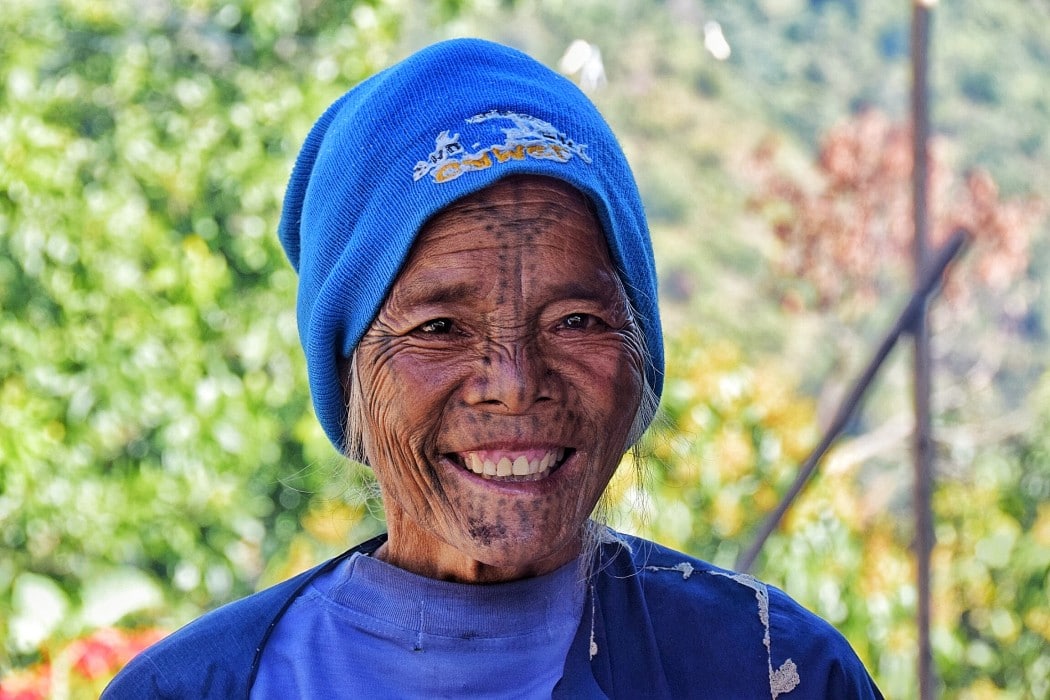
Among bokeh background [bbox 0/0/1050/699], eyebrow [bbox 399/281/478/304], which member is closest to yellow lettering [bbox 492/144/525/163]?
eyebrow [bbox 399/281/478/304]

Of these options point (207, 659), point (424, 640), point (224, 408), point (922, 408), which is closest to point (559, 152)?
point (424, 640)

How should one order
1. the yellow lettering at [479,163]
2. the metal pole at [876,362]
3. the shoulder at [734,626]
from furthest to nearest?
1. the metal pole at [876,362]
2. the shoulder at [734,626]
3. the yellow lettering at [479,163]

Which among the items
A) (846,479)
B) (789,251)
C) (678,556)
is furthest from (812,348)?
(678,556)

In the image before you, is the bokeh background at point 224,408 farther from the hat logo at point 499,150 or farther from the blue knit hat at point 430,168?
the hat logo at point 499,150

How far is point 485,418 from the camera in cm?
154

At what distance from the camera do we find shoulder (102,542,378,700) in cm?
160

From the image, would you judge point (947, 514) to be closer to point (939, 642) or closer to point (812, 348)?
point (939, 642)

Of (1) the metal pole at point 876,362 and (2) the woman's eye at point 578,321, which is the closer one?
(2) the woman's eye at point 578,321

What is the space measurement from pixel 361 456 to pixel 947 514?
11.3ft

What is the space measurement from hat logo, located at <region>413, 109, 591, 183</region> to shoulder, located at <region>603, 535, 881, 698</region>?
1.85ft

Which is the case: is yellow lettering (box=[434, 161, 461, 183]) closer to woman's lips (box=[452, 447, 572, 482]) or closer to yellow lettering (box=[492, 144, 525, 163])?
yellow lettering (box=[492, 144, 525, 163])

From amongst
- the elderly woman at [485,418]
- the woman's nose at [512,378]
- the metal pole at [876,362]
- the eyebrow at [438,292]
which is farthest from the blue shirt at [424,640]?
the metal pole at [876,362]

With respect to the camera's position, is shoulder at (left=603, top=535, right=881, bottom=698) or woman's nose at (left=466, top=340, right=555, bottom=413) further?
shoulder at (left=603, top=535, right=881, bottom=698)

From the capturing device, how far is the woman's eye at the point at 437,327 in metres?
1.56
